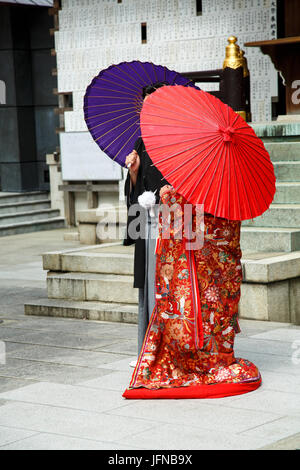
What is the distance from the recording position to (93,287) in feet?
27.4

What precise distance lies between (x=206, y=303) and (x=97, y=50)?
1077 centimetres

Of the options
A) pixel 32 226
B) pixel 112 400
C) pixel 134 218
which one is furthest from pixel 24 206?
pixel 112 400

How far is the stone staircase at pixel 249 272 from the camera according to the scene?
7453 mm

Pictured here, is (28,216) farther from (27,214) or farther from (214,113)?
(214,113)

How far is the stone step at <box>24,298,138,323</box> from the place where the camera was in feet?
25.6

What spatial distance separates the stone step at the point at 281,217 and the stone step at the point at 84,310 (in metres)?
1.70

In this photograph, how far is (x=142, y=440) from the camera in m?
4.46

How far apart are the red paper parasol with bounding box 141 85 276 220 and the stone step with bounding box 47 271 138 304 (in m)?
2.98

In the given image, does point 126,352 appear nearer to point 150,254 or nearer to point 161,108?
point 150,254

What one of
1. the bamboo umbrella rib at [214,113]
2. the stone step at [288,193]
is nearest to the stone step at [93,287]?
the stone step at [288,193]

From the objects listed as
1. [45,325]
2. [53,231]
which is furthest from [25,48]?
[45,325]

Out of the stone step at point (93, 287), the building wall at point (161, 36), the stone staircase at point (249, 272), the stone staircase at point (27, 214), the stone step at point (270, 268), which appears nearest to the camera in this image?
the stone step at point (270, 268)

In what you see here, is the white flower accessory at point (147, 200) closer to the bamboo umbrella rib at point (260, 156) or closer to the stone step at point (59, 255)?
the bamboo umbrella rib at point (260, 156)

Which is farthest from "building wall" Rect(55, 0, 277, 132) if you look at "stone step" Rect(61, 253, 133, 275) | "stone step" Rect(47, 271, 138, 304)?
"stone step" Rect(47, 271, 138, 304)
